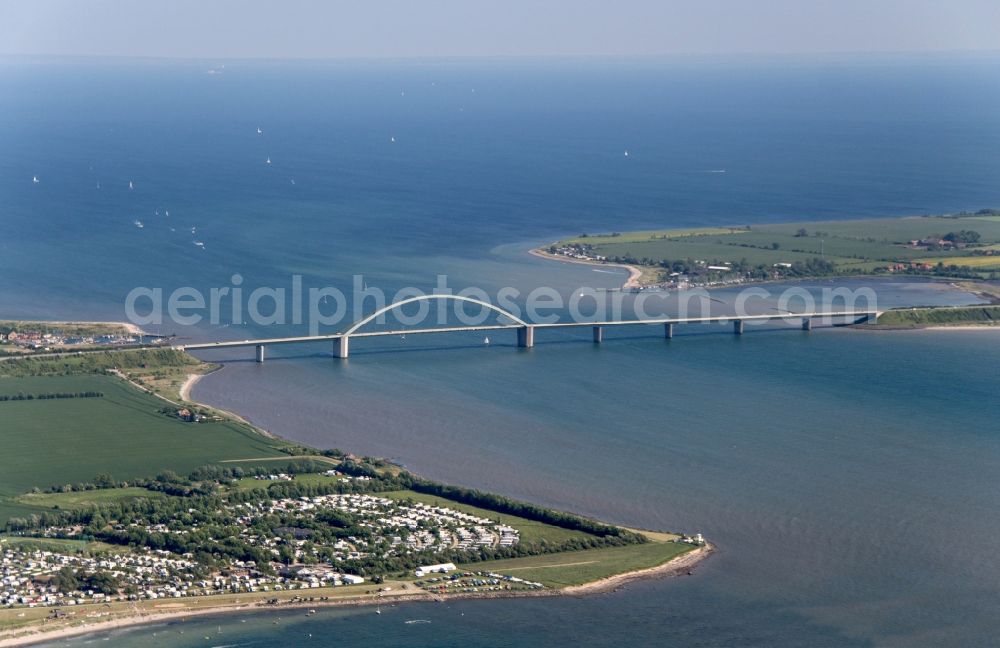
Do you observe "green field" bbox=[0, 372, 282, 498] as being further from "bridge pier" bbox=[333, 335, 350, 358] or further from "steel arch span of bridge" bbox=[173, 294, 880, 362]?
"bridge pier" bbox=[333, 335, 350, 358]

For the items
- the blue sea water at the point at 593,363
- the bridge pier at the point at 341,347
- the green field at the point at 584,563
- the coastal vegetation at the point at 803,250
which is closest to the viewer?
the blue sea water at the point at 593,363

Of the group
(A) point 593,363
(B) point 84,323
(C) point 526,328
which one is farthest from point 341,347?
(B) point 84,323

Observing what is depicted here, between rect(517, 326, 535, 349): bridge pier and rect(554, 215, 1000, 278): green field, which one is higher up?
rect(554, 215, 1000, 278): green field

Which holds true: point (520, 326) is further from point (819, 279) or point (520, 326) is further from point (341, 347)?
point (819, 279)

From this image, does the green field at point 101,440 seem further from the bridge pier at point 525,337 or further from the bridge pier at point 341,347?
the bridge pier at point 525,337

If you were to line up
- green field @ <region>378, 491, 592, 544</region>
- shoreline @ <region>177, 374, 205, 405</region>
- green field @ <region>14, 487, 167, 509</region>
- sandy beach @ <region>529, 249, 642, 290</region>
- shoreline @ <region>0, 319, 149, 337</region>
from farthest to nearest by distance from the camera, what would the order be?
sandy beach @ <region>529, 249, 642, 290</region> < shoreline @ <region>0, 319, 149, 337</region> < shoreline @ <region>177, 374, 205, 405</region> < green field @ <region>14, 487, 167, 509</region> < green field @ <region>378, 491, 592, 544</region>

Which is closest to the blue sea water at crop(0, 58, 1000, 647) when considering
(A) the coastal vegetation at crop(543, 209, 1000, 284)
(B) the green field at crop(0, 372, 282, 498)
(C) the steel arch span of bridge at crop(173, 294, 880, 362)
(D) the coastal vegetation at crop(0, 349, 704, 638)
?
(C) the steel arch span of bridge at crop(173, 294, 880, 362)

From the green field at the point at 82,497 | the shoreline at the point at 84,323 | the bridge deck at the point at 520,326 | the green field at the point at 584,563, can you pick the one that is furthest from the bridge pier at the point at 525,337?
the green field at the point at 584,563
